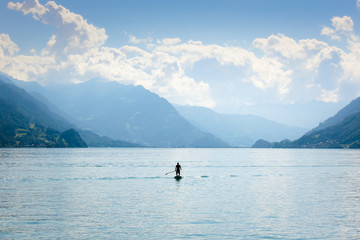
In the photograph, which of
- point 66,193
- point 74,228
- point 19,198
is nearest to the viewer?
point 74,228

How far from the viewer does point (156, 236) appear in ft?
128

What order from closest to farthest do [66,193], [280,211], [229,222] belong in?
[229,222] → [280,211] → [66,193]

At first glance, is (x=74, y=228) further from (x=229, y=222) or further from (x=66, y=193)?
(x=66, y=193)

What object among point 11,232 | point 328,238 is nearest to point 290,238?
point 328,238

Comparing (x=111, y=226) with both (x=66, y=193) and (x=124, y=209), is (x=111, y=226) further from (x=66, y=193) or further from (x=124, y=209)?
(x=66, y=193)

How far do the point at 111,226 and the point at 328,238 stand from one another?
2319cm

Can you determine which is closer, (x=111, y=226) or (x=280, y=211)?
(x=111, y=226)

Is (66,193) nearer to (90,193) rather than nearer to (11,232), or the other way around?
(90,193)

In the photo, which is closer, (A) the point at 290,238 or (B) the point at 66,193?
(A) the point at 290,238

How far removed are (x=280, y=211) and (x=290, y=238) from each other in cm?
1544

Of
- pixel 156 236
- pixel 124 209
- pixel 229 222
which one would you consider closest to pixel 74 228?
pixel 156 236

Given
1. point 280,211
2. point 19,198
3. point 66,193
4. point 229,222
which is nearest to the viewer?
point 229,222

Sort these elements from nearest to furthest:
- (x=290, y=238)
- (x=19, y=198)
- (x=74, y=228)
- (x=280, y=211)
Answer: (x=290, y=238) → (x=74, y=228) → (x=280, y=211) → (x=19, y=198)

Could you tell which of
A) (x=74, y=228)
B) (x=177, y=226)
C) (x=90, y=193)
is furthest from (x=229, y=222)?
(x=90, y=193)
